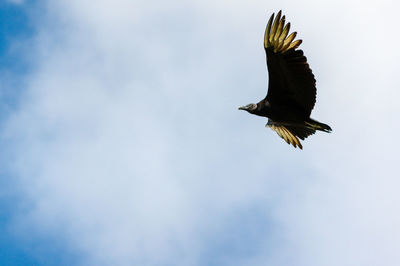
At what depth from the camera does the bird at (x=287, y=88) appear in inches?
697

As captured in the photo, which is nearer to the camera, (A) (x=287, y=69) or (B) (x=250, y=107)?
(A) (x=287, y=69)

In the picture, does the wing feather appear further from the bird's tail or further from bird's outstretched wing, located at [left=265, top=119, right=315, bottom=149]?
the bird's tail

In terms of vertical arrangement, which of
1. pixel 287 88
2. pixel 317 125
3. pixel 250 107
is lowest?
pixel 317 125

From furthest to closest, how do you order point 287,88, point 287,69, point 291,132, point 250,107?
point 291,132
point 250,107
point 287,88
point 287,69

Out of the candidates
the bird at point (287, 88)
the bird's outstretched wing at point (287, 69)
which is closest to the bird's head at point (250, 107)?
the bird at point (287, 88)

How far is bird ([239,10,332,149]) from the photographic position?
17703 millimetres

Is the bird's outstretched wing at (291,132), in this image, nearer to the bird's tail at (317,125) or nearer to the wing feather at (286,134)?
the wing feather at (286,134)

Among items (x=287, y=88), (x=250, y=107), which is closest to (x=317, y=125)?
(x=287, y=88)

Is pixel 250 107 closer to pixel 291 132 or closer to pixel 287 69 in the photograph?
pixel 291 132

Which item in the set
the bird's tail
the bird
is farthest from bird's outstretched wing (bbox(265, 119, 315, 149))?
the bird's tail

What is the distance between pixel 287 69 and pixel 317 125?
171 cm

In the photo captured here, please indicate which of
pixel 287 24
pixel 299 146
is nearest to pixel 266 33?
pixel 287 24

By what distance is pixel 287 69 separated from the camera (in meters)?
18.0

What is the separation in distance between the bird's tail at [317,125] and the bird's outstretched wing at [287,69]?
0.24 meters
